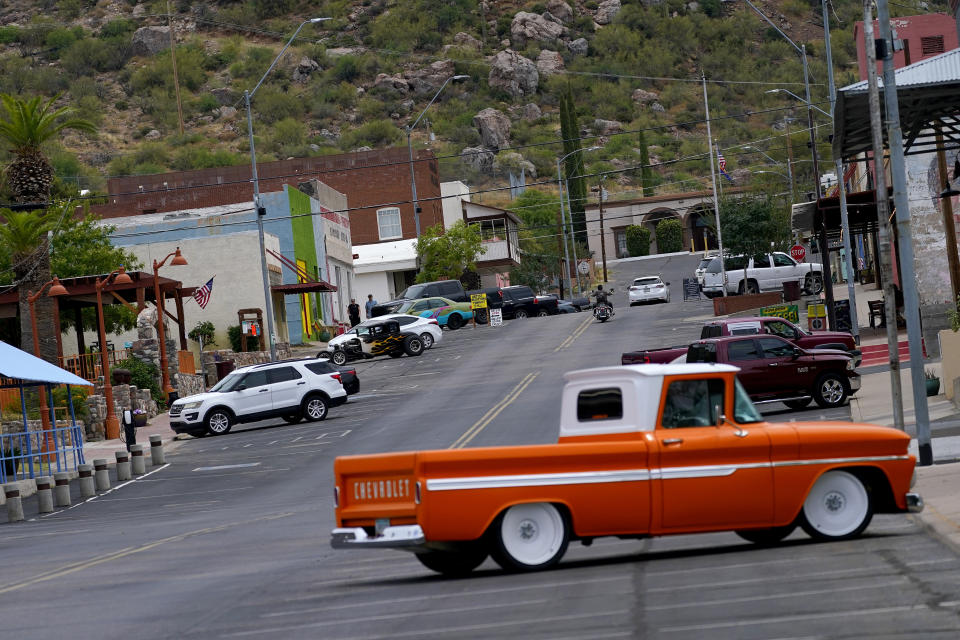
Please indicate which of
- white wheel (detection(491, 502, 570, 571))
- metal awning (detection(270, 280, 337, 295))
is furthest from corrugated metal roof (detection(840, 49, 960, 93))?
metal awning (detection(270, 280, 337, 295))

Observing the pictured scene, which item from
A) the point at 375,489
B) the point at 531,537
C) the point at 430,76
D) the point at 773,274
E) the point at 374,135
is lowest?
the point at 531,537

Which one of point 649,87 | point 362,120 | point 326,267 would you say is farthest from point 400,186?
point 649,87

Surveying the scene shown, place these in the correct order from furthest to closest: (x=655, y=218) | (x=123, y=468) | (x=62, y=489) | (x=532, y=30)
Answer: (x=532, y=30) → (x=655, y=218) → (x=123, y=468) → (x=62, y=489)

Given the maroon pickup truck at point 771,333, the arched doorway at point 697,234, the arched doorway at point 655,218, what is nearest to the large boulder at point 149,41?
the arched doorway at point 655,218

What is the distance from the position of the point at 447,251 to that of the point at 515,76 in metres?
86.5

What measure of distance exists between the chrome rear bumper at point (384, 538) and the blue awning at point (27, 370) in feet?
57.4

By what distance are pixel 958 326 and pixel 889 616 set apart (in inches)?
701

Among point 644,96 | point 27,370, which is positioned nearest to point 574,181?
point 644,96

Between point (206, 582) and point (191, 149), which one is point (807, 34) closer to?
point (191, 149)

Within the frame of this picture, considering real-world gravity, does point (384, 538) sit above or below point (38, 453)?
above

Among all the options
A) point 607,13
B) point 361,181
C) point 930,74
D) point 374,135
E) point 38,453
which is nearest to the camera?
point 930,74

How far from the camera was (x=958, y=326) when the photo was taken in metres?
25.1

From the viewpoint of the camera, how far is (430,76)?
6516 inches

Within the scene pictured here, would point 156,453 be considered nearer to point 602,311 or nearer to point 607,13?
point 602,311
